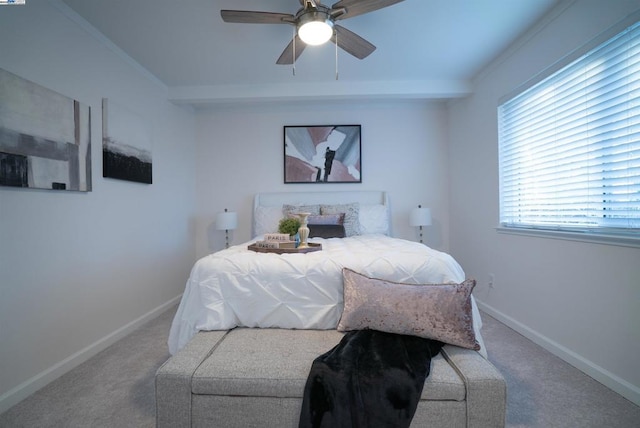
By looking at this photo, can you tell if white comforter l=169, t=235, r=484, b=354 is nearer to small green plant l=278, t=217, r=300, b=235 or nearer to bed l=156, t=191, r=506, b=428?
bed l=156, t=191, r=506, b=428

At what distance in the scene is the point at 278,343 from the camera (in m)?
1.41

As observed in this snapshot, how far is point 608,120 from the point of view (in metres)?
1.71

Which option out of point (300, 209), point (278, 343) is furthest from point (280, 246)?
point (300, 209)

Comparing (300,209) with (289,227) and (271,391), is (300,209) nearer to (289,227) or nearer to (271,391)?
(289,227)

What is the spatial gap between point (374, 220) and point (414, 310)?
2.12 m

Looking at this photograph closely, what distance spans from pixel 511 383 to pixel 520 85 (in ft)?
7.91

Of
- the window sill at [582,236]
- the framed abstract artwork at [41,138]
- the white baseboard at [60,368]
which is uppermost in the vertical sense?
the framed abstract artwork at [41,138]

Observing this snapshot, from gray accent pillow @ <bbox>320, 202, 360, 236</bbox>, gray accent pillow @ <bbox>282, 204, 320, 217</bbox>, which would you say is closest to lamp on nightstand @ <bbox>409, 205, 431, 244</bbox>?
gray accent pillow @ <bbox>320, 202, 360, 236</bbox>

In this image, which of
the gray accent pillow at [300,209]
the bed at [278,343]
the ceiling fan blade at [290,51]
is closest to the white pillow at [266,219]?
the gray accent pillow at [300,209]

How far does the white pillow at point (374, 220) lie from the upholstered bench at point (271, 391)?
2.13 m

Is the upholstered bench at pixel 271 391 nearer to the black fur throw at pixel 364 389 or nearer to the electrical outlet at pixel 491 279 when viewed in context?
the black fur throw at pixel 364 389

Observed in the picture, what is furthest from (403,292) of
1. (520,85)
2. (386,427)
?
(520,85)

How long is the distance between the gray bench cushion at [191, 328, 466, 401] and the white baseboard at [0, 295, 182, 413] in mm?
1347

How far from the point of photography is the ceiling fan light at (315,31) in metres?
1.73
